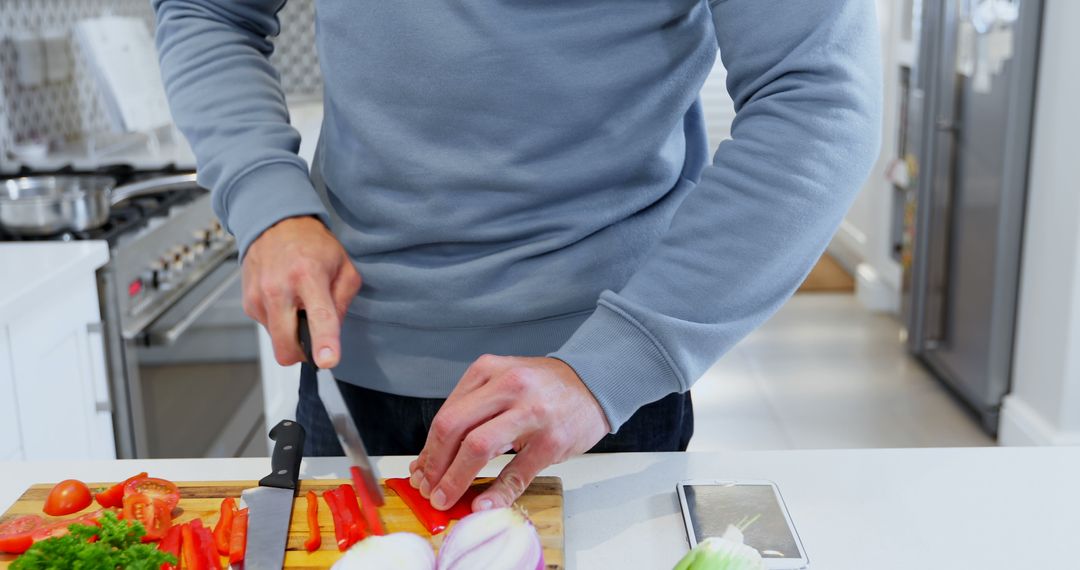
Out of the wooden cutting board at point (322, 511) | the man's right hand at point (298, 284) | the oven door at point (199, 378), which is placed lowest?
the oven door at point (199, 378)

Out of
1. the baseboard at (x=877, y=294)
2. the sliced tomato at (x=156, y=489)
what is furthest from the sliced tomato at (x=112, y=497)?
the baseboard at (x=877, y=294)

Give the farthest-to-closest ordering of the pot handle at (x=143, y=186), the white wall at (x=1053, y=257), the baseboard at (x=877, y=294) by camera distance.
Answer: the baseboard at (x=877, y=294) → the white wall at (x=1053, y=257) → the pot handle at (x=143, y=186)

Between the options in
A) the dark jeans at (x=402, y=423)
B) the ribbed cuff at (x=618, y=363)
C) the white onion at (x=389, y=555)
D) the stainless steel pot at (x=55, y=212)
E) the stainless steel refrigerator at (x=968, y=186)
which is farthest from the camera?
the stainless steel refrigerator at (x=968, y=186)

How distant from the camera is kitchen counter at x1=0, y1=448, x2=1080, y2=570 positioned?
0.78 meters

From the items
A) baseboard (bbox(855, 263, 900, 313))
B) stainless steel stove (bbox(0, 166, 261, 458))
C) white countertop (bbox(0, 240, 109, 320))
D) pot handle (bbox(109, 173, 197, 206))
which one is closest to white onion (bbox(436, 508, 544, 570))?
white countertop (bbox(0, 240, 109, 320))

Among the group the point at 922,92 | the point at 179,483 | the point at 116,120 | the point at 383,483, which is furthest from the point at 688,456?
the point at 922,92

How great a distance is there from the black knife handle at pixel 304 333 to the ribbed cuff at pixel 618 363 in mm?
196

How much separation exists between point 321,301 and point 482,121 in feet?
0.67

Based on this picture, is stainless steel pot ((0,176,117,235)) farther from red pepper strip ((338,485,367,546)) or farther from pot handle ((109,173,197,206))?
red pepper strip ((338,485,367,546))

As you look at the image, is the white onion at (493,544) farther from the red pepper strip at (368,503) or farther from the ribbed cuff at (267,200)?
the ribbed cuff at (267,200)

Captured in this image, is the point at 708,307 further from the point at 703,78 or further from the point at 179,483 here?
the point at 179,483

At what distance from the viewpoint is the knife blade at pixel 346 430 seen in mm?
819

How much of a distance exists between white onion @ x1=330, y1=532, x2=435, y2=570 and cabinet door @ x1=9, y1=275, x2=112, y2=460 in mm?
969

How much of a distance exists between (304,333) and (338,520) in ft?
0.48
